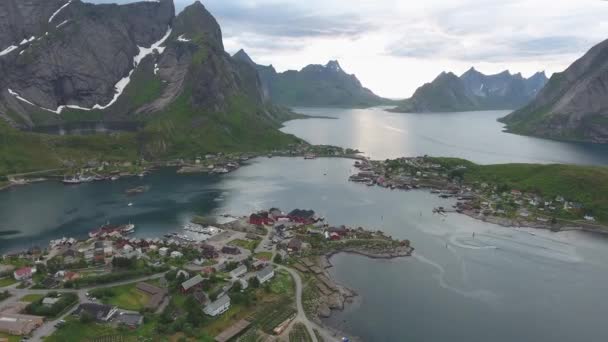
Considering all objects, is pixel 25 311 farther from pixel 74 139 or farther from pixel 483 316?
pixel 74 139

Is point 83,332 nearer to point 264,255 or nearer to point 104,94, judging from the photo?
point 264,255

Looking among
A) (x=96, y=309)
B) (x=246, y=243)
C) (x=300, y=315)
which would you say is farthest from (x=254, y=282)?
(x=96, y=309)

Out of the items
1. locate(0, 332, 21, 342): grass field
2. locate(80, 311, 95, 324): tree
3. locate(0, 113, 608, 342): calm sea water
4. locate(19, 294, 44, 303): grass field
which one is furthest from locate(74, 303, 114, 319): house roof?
locate(0, 113, 608, 342): calm sea water

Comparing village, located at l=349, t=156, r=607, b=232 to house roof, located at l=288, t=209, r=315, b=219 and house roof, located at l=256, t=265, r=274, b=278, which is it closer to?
house roof, located at l=288, t=209, r=315, b=219

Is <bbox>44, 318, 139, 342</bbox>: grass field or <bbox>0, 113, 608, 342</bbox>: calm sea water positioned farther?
<bbox>0, 113, 608, 342</bbox>: calm sea water

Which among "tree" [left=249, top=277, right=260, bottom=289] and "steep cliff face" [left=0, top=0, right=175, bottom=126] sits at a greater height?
"steep cliff face" [left=0, top=0, right=175, bottom=126]

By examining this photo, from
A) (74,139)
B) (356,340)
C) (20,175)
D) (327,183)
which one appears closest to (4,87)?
(74,139)
